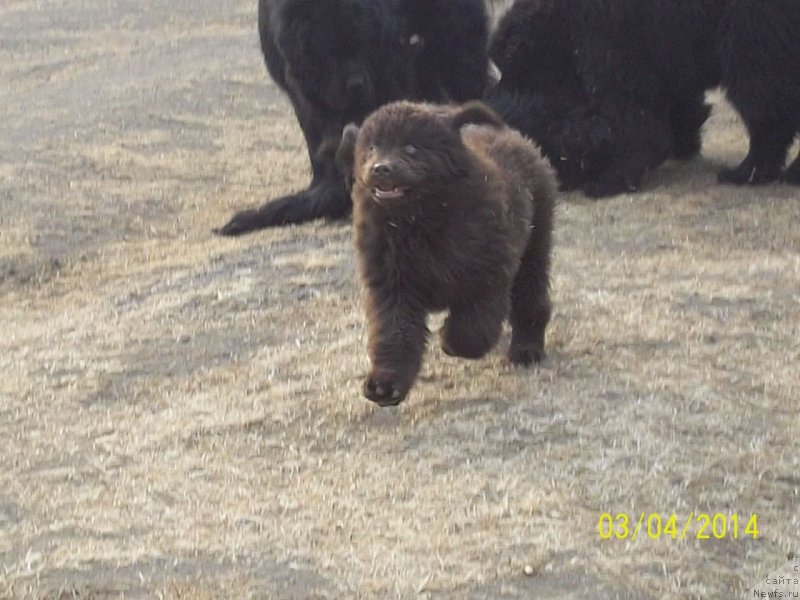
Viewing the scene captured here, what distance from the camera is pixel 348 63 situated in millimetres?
7047

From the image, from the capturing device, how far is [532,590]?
3.69 m

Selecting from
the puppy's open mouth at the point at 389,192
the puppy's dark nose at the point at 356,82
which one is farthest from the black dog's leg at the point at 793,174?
the puppy's open mouth at the point at 389,192

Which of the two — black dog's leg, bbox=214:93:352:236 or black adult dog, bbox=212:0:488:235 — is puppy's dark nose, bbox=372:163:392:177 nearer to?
black adult dog, bbox=212:0:488:235

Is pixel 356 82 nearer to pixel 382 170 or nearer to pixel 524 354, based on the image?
pixel 524 354

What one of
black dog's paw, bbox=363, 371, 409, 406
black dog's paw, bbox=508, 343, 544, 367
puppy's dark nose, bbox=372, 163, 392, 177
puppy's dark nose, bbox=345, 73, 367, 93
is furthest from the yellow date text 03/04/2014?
puppy's dark nose, bbox=345, 73, 367, 93

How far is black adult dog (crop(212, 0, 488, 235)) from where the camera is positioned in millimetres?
7000

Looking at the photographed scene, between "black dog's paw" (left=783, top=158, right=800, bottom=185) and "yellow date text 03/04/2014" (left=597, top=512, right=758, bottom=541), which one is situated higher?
"yellow date text 03/04/2014" (left=597, top=512, right=758, bottom=541)

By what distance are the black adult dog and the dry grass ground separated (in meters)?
0.37

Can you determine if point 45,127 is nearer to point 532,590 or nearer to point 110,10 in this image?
point 110,10

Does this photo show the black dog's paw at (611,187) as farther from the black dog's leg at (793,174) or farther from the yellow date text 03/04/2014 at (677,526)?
the yellow date text 03/04/2014 at (677,526)

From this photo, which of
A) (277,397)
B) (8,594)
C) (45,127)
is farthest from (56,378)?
(45,127)

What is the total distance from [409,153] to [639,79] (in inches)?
143

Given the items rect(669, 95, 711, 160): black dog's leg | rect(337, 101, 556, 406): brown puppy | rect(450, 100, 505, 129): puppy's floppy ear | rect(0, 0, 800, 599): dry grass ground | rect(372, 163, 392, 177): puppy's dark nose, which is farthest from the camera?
rect(669, 95, 711, 160): black dog's leg

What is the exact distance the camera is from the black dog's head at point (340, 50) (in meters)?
6.95
